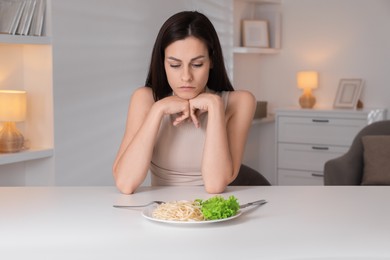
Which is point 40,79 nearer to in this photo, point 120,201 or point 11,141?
point 11,141

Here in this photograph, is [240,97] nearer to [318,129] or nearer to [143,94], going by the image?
[143,94]

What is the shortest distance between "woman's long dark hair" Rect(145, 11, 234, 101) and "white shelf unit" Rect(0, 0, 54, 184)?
4.40ft

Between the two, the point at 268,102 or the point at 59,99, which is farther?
the point at 268,102

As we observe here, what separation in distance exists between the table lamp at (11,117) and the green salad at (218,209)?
2.01m

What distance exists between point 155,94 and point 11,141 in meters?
1.33

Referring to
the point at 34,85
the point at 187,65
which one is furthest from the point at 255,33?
the point at 187,65

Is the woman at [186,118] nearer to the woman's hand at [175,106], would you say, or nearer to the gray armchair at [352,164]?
the woman's hand at [175,106]

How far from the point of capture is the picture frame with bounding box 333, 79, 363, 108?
602 centimetres

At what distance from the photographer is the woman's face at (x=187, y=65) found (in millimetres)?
2320

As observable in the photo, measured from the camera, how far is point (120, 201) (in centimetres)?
204

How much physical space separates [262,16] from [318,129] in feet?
4.08

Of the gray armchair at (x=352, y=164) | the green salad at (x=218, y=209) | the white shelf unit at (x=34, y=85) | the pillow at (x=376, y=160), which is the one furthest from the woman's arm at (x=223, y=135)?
the pillow at (x=376, y=160)

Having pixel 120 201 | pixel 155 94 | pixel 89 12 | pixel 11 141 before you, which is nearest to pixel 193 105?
pixel 155 94

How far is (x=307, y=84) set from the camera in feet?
20.2
